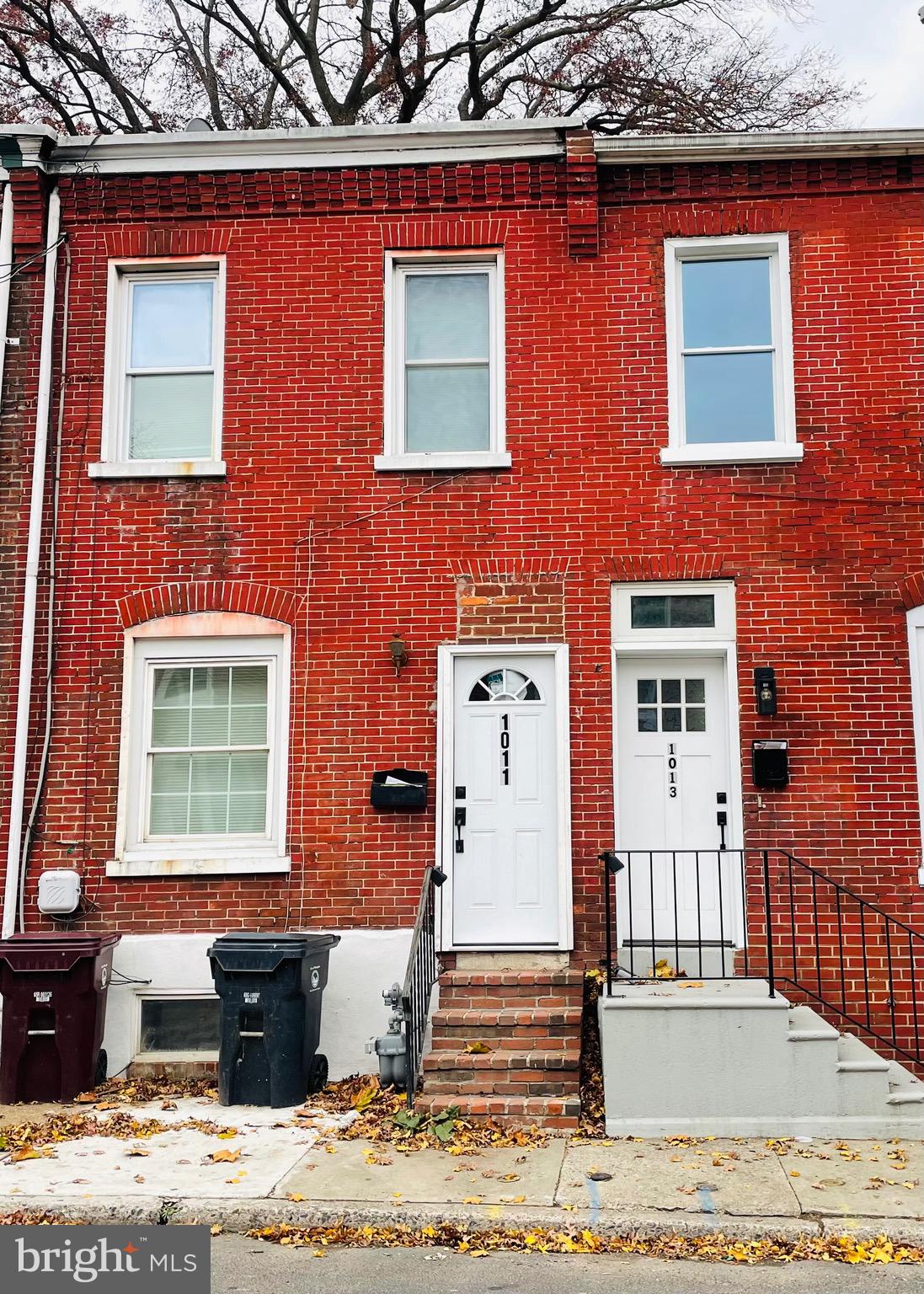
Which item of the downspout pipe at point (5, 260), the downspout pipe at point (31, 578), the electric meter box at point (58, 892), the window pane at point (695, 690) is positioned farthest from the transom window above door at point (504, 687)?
the downspout pipe at point (5, 260)

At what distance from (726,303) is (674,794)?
13.1 feet

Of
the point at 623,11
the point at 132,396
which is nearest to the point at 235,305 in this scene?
the point at 132,396

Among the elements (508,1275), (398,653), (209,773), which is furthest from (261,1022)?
(508,1275)

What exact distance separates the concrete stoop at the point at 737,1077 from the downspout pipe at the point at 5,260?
7.07m

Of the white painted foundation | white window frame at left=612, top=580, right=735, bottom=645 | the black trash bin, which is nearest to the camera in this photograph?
the black trash bin

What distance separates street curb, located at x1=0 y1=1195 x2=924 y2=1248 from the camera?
6035 mm

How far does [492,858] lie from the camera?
9594mm

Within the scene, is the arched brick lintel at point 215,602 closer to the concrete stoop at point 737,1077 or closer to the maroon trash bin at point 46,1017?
the maroon trash bin at point 46,1017

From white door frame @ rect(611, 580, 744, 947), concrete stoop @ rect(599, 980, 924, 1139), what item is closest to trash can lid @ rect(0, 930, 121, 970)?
concrete stoop @ rect(599, 980, 924, 1139)

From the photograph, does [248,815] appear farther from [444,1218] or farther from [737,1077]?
[444,1218]

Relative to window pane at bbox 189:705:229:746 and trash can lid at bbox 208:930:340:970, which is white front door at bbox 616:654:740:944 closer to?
trash can lid at bbox 208:930:340:970

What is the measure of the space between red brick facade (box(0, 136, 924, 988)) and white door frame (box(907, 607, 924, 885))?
0.18ft

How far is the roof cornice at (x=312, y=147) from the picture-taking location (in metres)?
10.2

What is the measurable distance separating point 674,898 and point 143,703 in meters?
4.39
